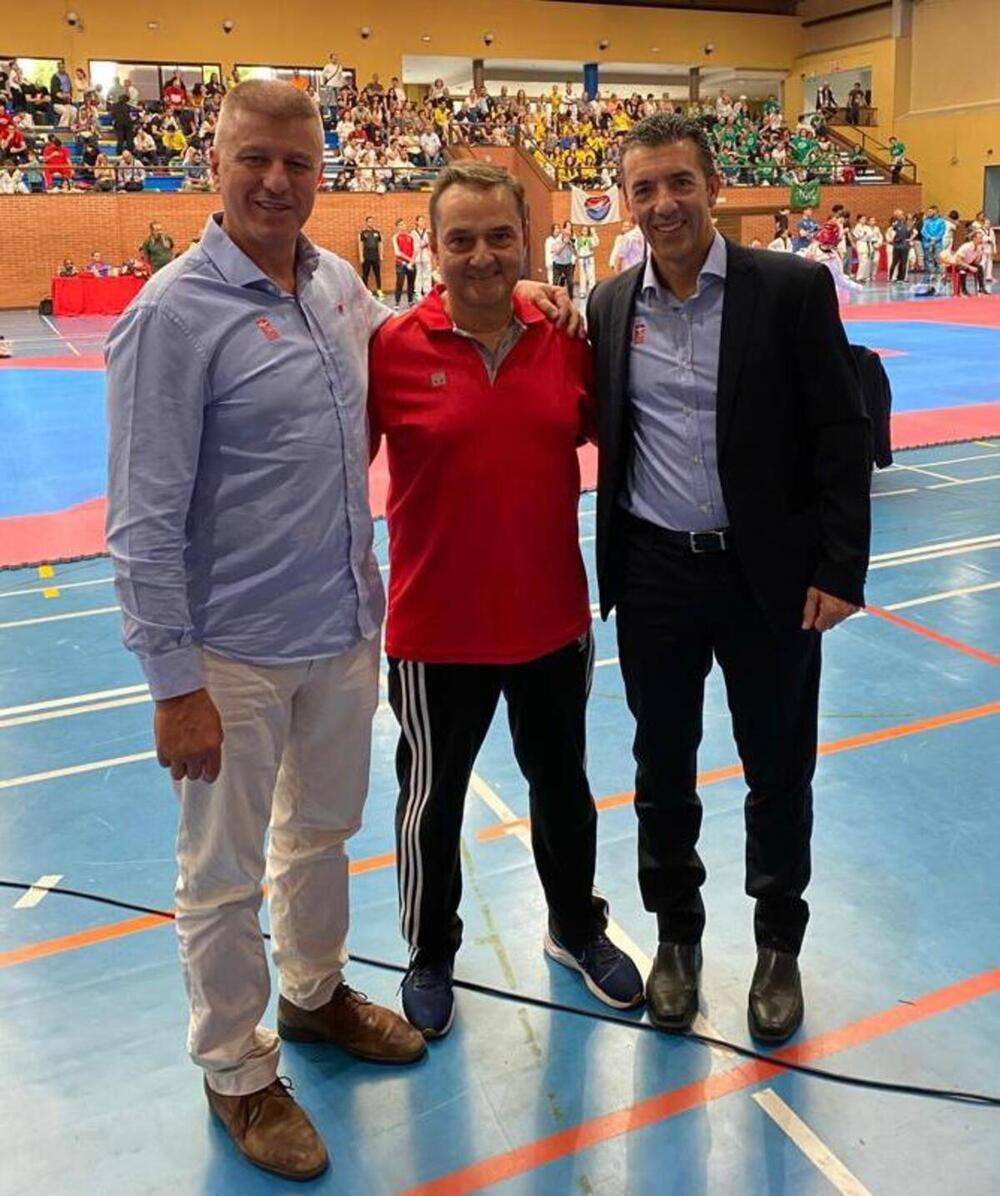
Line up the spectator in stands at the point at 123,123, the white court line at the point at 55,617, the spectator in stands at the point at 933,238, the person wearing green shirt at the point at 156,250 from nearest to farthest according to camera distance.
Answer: the white court line at the point at 55,617 < the person wearing green shirt at the point at 156,250 < the spectator in stands at the point at 123,123 < the spectator in stands at the point at 933,238

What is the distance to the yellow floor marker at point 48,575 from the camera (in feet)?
23.3

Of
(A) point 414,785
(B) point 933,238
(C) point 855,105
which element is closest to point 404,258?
(B) point 933,238

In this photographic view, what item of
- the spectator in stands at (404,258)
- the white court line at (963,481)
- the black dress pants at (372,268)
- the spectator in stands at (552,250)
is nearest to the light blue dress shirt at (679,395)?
the white court line at (963,481)

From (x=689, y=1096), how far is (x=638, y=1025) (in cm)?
31

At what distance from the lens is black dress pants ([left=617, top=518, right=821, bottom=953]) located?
2945 millimetres

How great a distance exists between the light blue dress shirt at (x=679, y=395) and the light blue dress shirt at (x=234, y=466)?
2.55ft

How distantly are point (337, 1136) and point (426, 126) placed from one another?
1305 inches

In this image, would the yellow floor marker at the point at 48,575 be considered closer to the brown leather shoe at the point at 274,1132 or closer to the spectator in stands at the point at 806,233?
the brown leather shoe at the point at 274,1132

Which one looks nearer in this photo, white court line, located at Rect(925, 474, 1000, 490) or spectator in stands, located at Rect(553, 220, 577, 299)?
white court line, located at Rect(925, 474, 1000, 490)

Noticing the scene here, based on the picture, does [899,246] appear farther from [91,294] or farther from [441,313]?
[441,313]

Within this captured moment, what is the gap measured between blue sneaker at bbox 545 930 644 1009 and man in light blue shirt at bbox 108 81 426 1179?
0.96 metres

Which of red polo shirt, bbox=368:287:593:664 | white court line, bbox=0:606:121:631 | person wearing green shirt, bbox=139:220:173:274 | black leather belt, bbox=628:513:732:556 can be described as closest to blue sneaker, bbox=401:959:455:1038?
red polo shirt, bbox=368:287:593:664

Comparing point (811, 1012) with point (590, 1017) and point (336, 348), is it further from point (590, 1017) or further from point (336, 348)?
point (336, 348)

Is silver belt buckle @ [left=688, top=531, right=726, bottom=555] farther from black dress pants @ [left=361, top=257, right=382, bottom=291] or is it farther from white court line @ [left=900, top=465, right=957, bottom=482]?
black dress pants @ [left=361, top=257, right=382, bottom=291]
